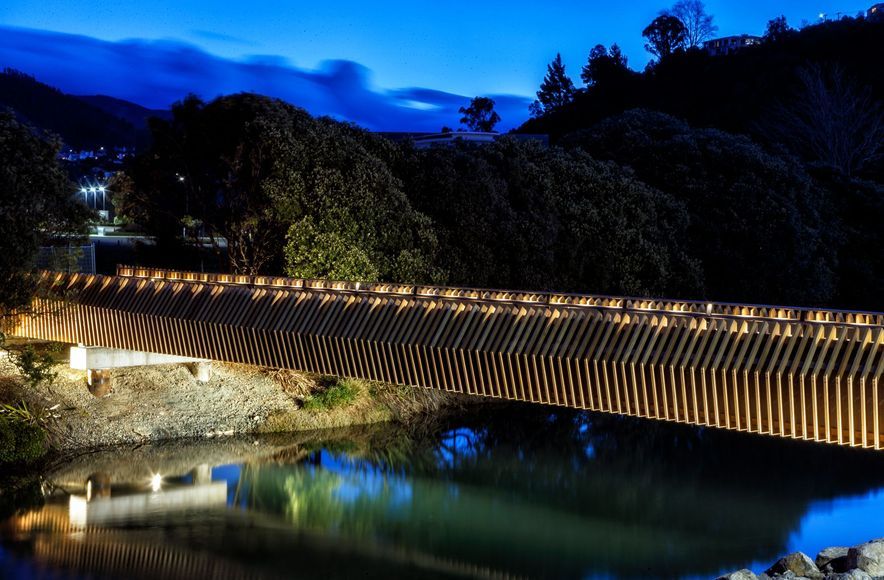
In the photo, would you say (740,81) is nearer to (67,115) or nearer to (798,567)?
(798,567)

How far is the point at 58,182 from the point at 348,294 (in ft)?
18.9

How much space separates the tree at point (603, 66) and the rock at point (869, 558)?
55.8m

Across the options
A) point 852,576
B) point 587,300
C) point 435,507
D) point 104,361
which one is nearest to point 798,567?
point 852,576

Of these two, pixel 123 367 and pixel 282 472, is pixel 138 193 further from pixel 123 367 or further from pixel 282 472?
pixel 282 472

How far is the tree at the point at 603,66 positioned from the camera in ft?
211

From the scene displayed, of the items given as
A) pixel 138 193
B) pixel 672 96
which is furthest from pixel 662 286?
pixel 672 96

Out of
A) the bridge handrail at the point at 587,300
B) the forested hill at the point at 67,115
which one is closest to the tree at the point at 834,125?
the bridge handrail at the point at 587,300

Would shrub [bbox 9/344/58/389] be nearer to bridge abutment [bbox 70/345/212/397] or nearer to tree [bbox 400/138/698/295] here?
bridge abutment [bbox 70/345/212/397]

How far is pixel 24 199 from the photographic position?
1633 centimetres

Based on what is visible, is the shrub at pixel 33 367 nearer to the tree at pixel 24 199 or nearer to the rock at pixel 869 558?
the tree at pixel 24 199

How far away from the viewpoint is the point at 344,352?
A: 14.1m

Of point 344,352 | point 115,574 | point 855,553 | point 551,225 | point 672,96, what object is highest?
point 672,96

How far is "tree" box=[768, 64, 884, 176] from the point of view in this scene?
49.2m

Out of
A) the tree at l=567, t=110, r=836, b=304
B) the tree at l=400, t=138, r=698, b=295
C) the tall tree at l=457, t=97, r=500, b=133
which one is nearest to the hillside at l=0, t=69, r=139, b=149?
the tall tree at l=457, t=97, r=500, b=133
